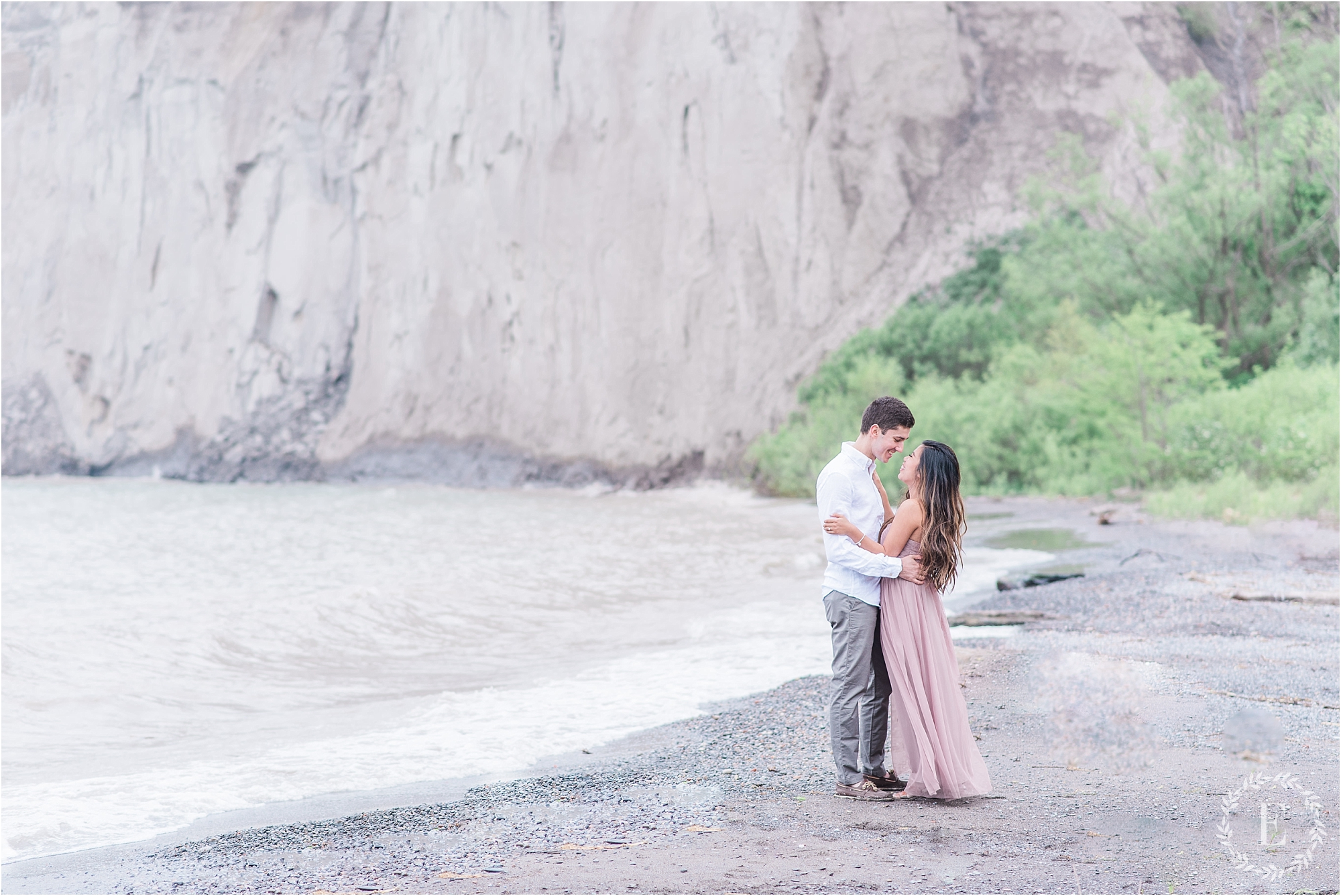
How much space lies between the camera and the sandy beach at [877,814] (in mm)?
4117

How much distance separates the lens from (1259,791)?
4.87 meters

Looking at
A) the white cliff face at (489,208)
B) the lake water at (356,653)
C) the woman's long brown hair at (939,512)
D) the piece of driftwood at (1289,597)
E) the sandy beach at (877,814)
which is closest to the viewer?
the sandy beach at (877,814)

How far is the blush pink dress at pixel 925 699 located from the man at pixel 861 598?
0.23 ft

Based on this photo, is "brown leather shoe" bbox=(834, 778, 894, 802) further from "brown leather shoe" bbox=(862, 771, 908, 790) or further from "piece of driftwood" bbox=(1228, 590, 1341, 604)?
"piece of driftwood" bbox=(1228, 590, 1341, 604)

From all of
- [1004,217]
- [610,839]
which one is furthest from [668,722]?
[1004,217]

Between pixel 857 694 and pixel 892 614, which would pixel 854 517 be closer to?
pixel 892 614

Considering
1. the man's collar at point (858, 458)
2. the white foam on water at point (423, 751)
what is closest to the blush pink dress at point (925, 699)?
the man's collar at point (858, 458)

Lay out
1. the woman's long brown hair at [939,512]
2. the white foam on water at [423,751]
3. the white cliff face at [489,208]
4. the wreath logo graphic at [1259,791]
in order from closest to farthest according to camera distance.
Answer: the wreath logo graphic at [1259,791], the woman's long brown hair at [939,512], the white foam on water at [423,751], the white cliff face at [489,208]

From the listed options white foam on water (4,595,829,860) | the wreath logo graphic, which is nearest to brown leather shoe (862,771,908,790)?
the wreath logo graphic

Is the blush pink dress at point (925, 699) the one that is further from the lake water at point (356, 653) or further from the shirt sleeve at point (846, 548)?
the lake water at point (356, 653)

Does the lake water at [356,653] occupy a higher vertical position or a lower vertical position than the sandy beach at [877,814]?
lower

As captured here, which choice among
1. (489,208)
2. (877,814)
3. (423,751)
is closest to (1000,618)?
(423,751)

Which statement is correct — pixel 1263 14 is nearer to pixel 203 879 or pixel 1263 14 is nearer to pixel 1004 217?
pixel 1004 217

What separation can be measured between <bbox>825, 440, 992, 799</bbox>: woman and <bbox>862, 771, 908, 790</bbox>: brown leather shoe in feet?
0.17
